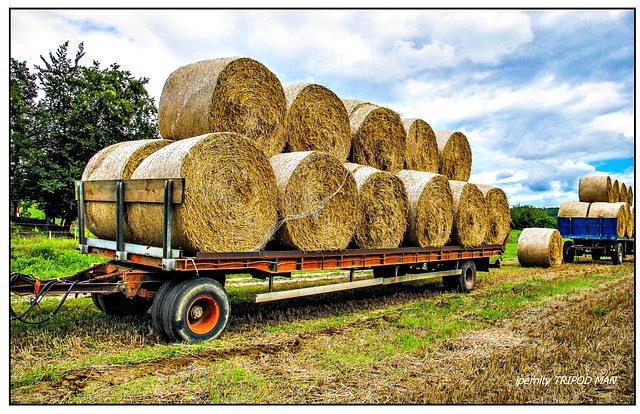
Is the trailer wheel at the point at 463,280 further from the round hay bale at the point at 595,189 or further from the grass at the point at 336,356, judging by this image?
the round hay bale at the point at 595,189

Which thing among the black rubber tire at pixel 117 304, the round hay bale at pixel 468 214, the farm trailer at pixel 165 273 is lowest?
the black rubber tire at pixel 117 304

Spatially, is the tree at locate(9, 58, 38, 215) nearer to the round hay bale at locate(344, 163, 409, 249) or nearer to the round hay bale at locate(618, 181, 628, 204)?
the round hay bale at locate(344, 163, 409, 249)

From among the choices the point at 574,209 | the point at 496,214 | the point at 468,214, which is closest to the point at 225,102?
the point at 468,214

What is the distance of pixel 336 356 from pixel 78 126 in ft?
78.6

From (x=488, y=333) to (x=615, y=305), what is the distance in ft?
12.5

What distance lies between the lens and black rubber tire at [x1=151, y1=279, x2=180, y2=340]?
18.7 feet

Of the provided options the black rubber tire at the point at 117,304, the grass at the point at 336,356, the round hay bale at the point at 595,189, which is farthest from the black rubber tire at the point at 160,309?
the round hay bale at the point at 595,189

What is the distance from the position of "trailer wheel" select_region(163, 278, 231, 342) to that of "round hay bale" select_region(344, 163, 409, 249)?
285 cm

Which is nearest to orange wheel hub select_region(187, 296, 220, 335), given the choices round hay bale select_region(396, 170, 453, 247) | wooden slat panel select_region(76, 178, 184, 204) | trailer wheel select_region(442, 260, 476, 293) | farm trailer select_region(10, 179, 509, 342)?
farm trailer select_region(10, 179, 509, 342)

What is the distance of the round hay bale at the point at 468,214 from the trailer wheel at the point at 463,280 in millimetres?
600

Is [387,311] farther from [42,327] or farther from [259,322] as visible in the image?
[42,327]

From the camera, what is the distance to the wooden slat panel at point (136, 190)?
545 centimetres

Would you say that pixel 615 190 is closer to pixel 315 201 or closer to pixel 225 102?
pixel 315 201

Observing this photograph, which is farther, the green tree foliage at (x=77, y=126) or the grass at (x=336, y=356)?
the green tree foliage at (x=77, y=126)
